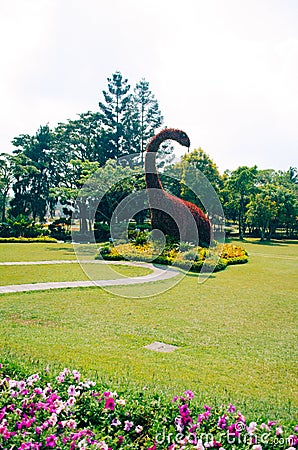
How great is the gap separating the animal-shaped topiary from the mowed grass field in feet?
15.9

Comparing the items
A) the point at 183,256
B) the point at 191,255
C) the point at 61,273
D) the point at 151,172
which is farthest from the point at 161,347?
the point at 151,172

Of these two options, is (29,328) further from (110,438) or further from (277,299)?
(277,299)

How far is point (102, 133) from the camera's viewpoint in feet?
103

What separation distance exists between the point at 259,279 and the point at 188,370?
6540 millimetres

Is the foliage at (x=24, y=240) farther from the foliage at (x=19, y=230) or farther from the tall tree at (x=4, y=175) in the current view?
the tall tree at (x=4, y=175)

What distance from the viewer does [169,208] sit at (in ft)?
42.4

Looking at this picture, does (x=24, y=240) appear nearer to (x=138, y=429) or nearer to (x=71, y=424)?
(x=71, y=424)

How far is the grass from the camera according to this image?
351 inches

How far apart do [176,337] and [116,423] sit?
2581 millimetres

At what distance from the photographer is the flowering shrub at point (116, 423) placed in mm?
2379

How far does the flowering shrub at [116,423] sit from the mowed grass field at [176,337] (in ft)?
2.42

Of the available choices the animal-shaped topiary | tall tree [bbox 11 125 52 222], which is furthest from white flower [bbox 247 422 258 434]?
tall tree [bbox 11 125 52 222]

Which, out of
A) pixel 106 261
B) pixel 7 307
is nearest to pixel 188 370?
pixel 7 307

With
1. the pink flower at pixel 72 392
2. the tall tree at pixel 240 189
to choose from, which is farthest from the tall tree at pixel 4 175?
the pink flower at pixel 72 392
